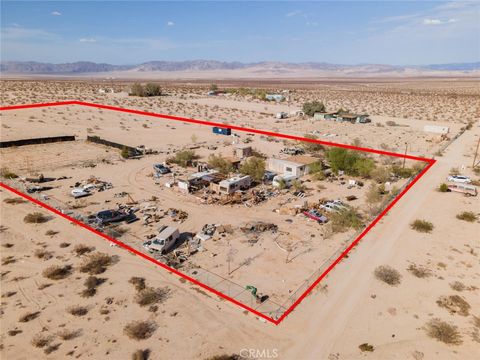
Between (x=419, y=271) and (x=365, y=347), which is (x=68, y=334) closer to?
(x=365, y=347)

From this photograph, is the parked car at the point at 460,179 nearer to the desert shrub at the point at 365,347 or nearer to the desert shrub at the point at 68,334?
the desert shrub at the point at 365,347

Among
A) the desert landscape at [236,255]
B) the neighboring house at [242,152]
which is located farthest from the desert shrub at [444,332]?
the neighboring house at [242,152]

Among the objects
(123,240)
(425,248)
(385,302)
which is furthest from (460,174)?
(123,240)

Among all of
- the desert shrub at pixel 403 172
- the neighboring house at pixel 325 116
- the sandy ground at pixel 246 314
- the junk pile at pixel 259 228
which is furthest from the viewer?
the neighboring house at pixel 325 116

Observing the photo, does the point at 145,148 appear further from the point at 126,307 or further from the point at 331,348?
the point at 331,348

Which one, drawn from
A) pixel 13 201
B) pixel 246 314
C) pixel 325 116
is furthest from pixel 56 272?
pixel 325 116

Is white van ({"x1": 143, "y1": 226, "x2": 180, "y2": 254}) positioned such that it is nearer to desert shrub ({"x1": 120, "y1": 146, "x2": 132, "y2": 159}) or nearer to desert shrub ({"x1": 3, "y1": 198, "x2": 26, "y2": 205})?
desert shrub ({"x1": 3, "y1": 198, "x2": 26, "y2": 205})

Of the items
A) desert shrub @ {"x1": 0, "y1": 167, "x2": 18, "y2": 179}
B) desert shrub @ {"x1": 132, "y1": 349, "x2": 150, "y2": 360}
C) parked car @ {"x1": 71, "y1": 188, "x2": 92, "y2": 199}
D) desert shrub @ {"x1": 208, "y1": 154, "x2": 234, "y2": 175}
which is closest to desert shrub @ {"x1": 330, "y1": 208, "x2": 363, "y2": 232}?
desert shrub @ {"x1": 208, "y1": 154, "x2": 234, "y2": 175}
